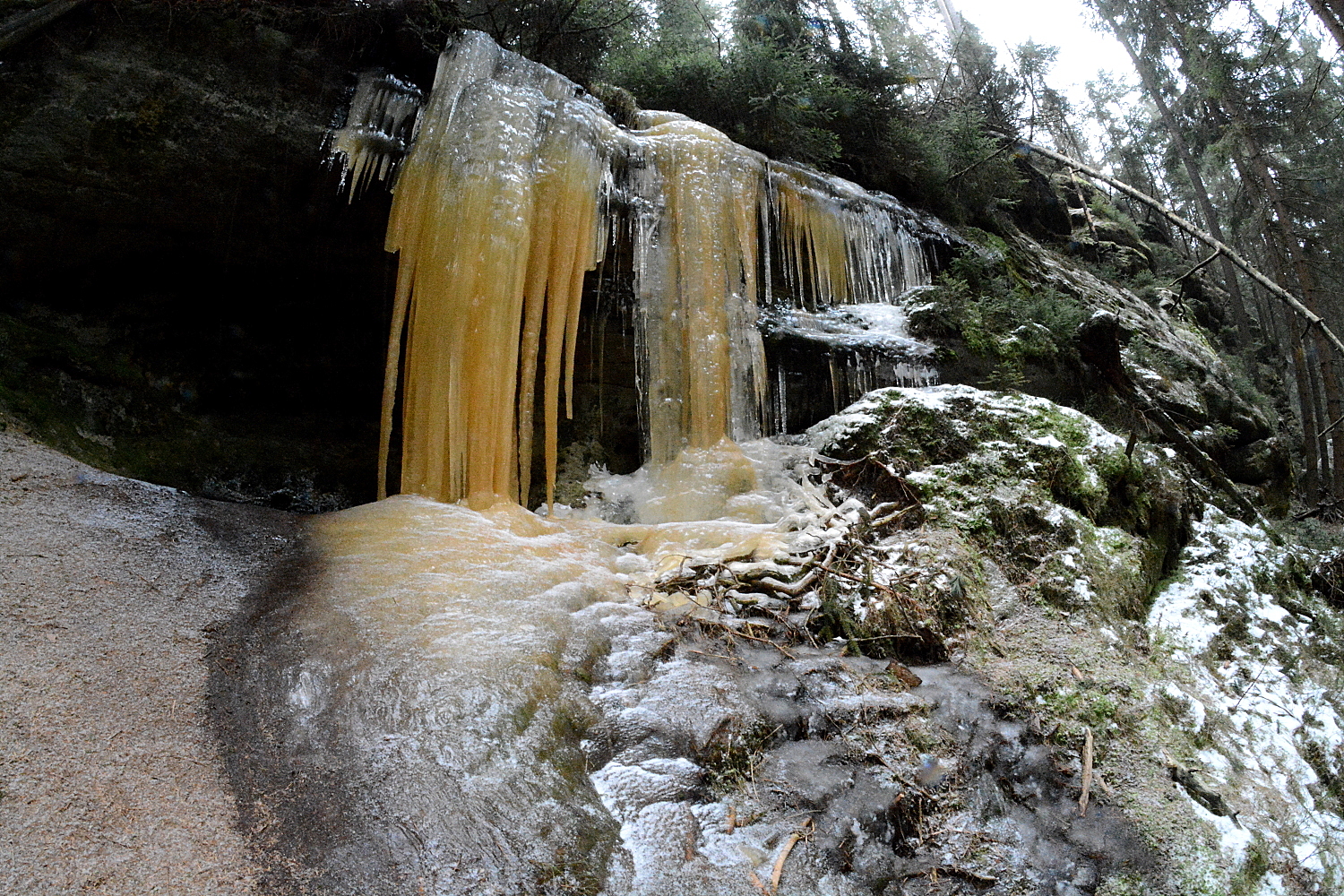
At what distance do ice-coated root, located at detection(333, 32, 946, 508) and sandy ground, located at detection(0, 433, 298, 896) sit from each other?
1.81 metres

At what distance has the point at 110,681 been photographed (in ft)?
7.05

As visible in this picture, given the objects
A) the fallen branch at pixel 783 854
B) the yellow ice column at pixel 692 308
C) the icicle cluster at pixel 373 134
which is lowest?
the fallen branch at pixel 783 854

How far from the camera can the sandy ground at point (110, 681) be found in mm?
1580

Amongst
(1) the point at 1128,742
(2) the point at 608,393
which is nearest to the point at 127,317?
(2) the point at 608,393

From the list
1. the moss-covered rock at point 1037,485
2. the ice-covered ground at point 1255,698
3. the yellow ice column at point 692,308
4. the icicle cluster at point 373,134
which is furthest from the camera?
the yellow ice column at point 692,308

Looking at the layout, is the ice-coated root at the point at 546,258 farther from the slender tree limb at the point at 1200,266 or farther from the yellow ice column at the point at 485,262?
the slender tree limb at the point at 1200,266

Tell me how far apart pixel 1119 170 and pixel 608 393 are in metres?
26.1

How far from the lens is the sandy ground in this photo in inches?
62.2

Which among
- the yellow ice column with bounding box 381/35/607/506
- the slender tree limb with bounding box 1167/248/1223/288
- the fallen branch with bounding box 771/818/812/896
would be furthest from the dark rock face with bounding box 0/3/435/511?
the slender tree limb with bounding box 1167/248/1223/288

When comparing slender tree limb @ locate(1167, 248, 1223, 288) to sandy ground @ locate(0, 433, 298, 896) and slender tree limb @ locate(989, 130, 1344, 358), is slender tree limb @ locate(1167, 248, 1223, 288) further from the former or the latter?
sandy ground @ locate(0, 433, 298, 896)

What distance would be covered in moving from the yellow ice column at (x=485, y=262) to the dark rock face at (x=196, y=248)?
660 millimetres

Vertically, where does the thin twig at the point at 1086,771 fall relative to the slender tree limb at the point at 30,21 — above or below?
below

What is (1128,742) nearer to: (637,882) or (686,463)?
(637,882)

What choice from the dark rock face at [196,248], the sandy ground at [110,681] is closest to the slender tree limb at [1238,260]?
the dark rock face at [196,248]
